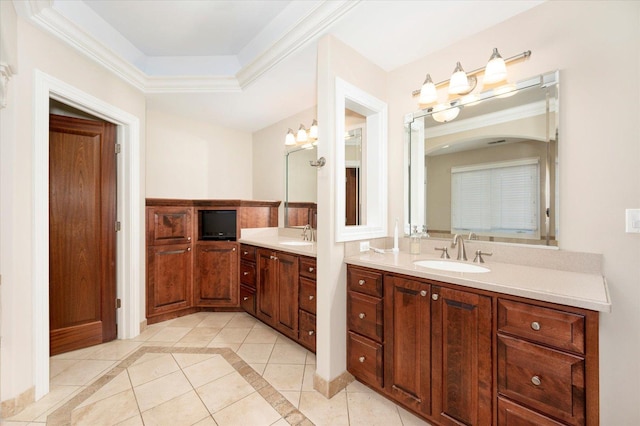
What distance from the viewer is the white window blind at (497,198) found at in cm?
158

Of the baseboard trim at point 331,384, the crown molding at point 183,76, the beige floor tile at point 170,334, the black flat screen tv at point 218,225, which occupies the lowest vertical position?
the beige floor tile at point 170,334

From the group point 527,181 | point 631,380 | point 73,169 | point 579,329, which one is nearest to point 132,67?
point 73,169

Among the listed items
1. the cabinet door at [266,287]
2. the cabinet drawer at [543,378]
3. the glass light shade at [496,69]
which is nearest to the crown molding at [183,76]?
the glass light shade at [496,69]

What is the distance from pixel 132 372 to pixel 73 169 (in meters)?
1.77

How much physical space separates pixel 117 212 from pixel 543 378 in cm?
328

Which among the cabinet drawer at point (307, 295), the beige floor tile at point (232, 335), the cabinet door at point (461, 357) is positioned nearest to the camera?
the cabinet door at point (461, 357)

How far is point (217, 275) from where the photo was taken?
10.2ft

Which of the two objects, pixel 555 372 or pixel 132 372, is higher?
pixel 555 372

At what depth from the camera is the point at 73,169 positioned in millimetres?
2273

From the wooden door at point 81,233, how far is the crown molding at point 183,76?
1.83ft

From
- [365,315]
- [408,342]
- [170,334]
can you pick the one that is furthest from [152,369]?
[408,342]

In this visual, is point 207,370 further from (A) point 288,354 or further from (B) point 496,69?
(B) point 496,69

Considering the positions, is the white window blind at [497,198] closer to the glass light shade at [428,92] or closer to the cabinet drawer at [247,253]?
the glass light shade at [428,92]

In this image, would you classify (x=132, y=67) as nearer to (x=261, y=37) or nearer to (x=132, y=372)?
(x=261, y=37)
